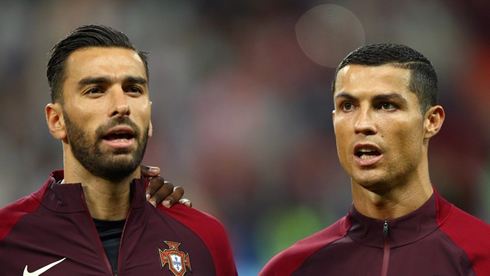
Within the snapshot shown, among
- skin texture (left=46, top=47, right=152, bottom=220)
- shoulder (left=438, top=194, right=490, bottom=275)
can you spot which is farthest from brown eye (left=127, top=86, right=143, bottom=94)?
shoulder (left=438, top=194, right=490, bottom=275)

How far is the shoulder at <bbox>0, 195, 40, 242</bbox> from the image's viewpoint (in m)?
3.04

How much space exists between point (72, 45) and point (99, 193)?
0.72m

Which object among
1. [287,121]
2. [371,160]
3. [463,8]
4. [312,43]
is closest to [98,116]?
[371,160]

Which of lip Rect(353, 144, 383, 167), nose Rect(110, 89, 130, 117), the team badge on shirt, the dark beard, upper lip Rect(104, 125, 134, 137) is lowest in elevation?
the team badge on shirt

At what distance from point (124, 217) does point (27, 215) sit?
448 millimetres

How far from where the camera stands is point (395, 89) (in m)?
3.25

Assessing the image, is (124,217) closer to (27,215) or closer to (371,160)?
(27,215)

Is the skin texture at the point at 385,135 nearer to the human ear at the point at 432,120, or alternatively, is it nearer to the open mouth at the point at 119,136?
the human ear at the point at 432,120

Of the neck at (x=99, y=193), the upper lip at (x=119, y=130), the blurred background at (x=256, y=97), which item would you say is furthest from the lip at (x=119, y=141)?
the blurred background at (x=256, y=97)

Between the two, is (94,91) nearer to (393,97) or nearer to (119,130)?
(119,130)

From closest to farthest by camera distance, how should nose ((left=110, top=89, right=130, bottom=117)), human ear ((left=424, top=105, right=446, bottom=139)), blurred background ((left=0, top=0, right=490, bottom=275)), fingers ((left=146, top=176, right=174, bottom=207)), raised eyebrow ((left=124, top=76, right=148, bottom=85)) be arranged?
1. nose ((left=110, top=89, right=130, bottom=117))
2. raised eyebrow ((left=124, top=76, right=148, bottom=85))
3. human ear ((left=424, top=105, right=446, bottom=139))
4. fingers ((left=146, top=176, right=174, bottom=207))
5. blurred background ((left=0, top=0, right=490, bottom=275))

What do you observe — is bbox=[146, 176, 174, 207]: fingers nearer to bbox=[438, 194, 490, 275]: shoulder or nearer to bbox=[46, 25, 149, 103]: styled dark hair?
bbox=[46, 25, 149, 103]: styled dark hair

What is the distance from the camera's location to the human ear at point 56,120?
3250mm

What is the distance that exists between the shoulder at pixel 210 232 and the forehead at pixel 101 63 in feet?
2.38
